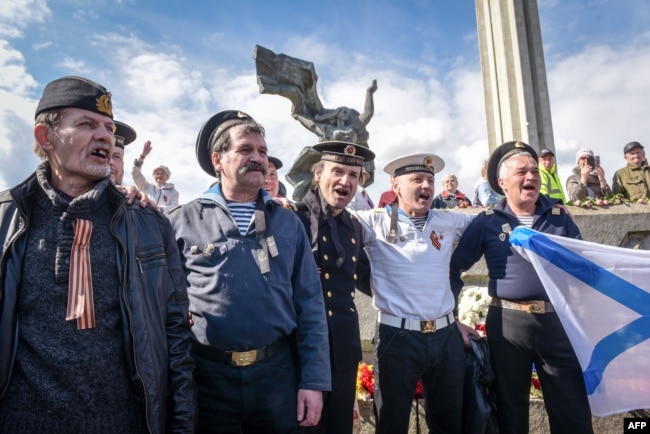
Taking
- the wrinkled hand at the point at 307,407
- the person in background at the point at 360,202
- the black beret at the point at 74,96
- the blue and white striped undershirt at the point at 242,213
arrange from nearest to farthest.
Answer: the black beret at the point at 74,96
the wrinkled hand at the point at 307,407
the blue and white striped undershirt at the point at 242,213
the person in background at the point at 360,202

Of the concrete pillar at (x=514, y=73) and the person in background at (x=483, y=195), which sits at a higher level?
the concrete pillar at (x=514, y=73)

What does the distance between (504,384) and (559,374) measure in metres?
0.39

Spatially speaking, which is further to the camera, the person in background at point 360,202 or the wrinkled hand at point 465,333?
the person in background at point 360,202

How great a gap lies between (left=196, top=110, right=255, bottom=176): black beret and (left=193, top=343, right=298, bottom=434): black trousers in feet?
4.46

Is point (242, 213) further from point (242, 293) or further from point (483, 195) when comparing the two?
point (483, 195)

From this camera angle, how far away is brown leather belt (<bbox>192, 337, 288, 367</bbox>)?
6.96ft

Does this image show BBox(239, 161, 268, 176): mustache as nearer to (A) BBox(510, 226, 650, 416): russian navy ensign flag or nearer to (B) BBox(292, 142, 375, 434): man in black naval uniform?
(B) BBox(292, 142, 375, 434): man in black naval uniform

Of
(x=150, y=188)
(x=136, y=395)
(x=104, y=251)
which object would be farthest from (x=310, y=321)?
(x=150, y=188)

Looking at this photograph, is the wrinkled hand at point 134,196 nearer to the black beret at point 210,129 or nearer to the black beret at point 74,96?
the black beret at point 74,96

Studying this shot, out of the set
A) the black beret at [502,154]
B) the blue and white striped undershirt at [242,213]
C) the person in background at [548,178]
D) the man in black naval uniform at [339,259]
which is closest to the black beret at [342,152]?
the man in black naval uniform at [339,259]

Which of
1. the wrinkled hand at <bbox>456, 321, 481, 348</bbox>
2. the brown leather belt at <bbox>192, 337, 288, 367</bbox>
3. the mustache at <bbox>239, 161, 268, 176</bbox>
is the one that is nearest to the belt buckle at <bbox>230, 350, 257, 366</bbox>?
the brown leather belt at <bbox>192, 337, 288, 367</bbox>

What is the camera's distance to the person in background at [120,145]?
293cm

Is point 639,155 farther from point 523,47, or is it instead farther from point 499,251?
point 523,47

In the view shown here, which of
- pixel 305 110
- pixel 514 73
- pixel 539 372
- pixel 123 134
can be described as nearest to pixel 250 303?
pixel 123 134
